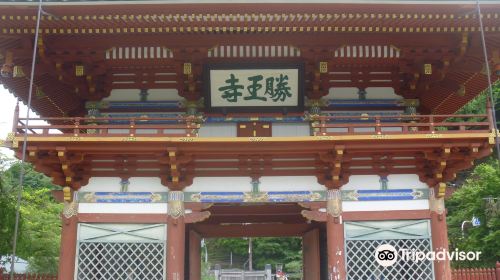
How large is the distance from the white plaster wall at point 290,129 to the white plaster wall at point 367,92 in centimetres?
106

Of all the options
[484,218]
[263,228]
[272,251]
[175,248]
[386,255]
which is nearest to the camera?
[175,248]

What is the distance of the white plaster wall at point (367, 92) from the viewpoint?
1180 centimetres

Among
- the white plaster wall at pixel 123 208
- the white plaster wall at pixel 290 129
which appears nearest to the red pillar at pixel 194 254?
the white plaster wall at pixel 123 208

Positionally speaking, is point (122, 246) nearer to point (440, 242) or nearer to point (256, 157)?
point (256, 157)

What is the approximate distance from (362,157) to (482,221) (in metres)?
11.8

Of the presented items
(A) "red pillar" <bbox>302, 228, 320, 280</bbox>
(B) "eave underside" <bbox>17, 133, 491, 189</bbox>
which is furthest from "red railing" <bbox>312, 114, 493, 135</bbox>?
(A) "red pillar" <bbox>302, 228, 320, 280</bbox>

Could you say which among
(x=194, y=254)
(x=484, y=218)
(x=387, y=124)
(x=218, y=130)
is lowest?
(x=194, y=254)

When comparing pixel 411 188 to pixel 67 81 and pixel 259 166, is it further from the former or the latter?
pixel 67 81

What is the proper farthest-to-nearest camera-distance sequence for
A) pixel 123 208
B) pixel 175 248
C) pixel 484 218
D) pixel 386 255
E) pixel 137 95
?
1. pixel 484 218
2. pixel 137 95
3. pixel 123 208
4. pixel 386 255
5. pixel 175 248

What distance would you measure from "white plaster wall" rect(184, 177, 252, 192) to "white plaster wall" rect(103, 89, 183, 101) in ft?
7.57

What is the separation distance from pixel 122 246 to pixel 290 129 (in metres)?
4.72

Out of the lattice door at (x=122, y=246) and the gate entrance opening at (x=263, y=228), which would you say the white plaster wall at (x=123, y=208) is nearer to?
the lattice door at (x=122, y=246)

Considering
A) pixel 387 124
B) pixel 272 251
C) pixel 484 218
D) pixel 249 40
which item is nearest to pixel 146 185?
pixel 249 40

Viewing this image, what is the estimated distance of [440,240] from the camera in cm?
1045
